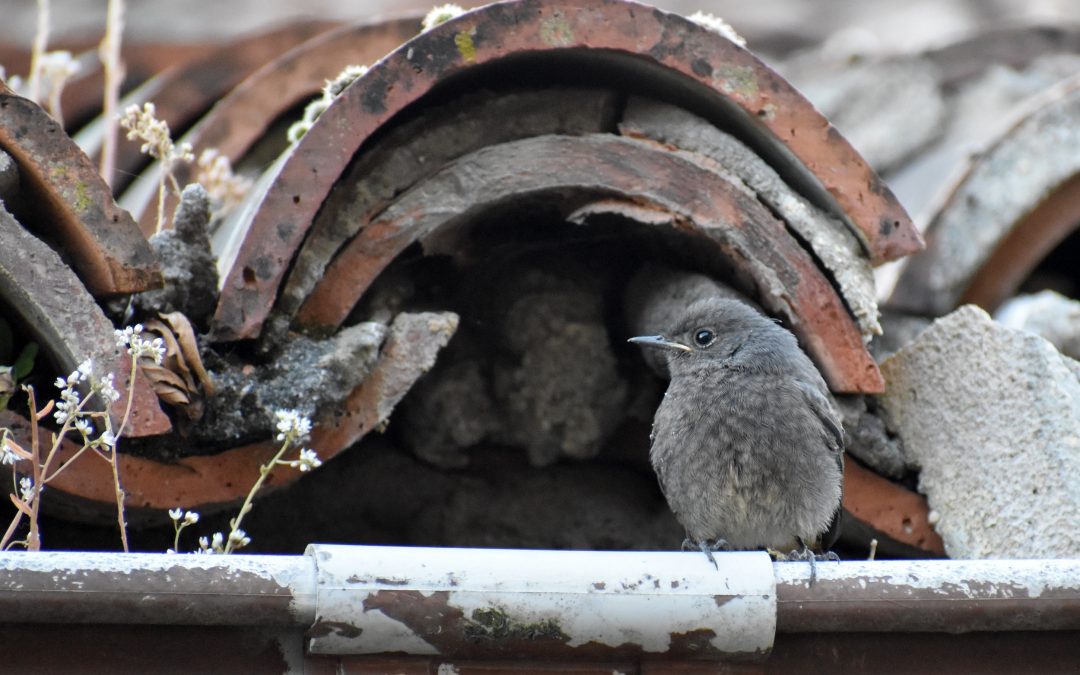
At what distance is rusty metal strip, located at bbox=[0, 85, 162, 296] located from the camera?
2.73 meters

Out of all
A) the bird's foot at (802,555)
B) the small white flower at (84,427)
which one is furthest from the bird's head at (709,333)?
the small white flower at (84,427)

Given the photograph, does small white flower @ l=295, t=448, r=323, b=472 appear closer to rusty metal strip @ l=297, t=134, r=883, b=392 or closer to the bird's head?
rusty metal strip @ l=297, t=134, r=883, b=392

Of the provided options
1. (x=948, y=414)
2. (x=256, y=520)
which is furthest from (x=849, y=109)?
Answer: (x=256, y=520)

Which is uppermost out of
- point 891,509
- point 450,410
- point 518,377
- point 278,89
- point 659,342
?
point 278,89

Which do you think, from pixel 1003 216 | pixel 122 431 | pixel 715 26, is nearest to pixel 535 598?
pixel 122 431

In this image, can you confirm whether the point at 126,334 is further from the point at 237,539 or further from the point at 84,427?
the point at 237,539

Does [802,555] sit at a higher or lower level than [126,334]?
higher

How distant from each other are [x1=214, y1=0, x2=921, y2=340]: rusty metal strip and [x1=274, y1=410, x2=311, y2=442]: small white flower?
0.23 meters

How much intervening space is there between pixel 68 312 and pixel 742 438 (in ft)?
5.87

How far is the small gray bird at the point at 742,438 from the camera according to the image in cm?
354

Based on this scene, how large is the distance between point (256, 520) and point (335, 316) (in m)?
0.72

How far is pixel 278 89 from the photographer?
440cm

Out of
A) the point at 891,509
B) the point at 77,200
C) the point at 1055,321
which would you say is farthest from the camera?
the point at 1055,321

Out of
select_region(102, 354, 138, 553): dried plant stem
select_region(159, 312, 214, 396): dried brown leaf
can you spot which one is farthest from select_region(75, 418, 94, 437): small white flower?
select_region(159, 312, 214, 396): dried brown leaf
